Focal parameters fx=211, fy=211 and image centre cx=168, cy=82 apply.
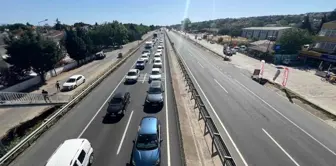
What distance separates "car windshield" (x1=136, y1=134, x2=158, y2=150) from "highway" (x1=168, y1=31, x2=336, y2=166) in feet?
19.7

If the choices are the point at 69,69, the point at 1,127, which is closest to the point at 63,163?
the point at 1,127

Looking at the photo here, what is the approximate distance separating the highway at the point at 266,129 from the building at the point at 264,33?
230 ft

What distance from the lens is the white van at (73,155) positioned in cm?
1235

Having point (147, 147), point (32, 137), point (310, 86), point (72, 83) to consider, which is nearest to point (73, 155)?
point (147, 147)

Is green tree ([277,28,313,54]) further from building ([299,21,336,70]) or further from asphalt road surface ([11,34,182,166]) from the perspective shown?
asphalt road surface ([11,34,182,166])

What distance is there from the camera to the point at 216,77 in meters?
39.7

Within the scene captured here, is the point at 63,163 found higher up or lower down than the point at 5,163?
higher up

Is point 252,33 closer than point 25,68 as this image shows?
No

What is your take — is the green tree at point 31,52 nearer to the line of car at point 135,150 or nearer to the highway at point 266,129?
the highway at point 266,129

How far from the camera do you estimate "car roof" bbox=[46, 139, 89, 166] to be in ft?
40.3

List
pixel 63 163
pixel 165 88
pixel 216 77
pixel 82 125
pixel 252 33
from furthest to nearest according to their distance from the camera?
pixel 252 33, pixel 216 77, pixel 165 88, pixel 82 125, pixel 63 163

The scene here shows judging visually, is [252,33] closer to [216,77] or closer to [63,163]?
[216,77]

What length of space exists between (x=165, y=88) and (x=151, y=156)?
17859 millimetres

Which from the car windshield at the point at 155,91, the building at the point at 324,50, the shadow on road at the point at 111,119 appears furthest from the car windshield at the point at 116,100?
the building at the point at 324,50
